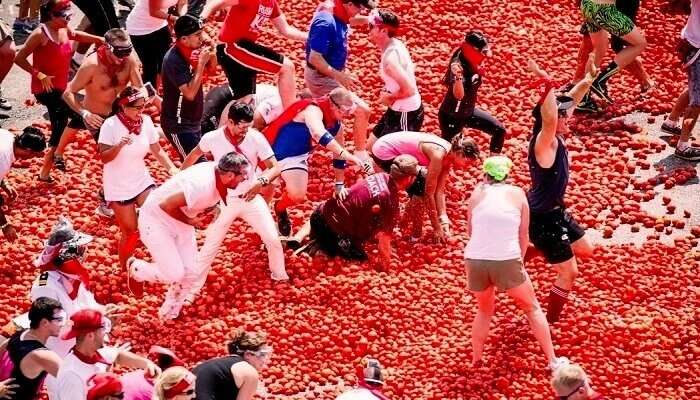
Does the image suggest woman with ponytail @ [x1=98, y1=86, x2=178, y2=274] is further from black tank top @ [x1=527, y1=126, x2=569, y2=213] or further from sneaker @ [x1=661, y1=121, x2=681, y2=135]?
sneaker @ [x1=661, y1=121, x2=681, y2=135]

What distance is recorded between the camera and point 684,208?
12.7m

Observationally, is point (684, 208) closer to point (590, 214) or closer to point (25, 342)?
point (590, 214)

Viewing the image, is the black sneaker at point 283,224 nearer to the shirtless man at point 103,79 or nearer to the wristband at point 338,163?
the wristband at point 338,163

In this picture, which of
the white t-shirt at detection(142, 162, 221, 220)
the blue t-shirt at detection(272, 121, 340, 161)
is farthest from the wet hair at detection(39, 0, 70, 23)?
the white t-shirt at detection(142, 162, 221, 220)

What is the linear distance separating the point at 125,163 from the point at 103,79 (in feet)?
4.74

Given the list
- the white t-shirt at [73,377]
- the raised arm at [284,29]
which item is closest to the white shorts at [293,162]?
the raised arm at [284,29]

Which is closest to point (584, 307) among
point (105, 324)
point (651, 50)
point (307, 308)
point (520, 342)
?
point (520, 342)

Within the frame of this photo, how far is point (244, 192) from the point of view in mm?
11109

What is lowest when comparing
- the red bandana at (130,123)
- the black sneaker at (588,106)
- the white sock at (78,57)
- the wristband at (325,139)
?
the white sock at (78,57)

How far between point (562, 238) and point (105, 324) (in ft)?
12.6

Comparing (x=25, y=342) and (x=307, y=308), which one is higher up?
(x=25, y=342)

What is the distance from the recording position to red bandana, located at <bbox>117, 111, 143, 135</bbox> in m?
11.0

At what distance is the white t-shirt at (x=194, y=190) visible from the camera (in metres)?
10.4

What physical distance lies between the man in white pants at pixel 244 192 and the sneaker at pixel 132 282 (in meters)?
0.47
